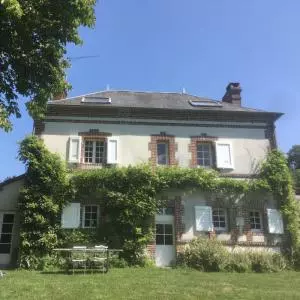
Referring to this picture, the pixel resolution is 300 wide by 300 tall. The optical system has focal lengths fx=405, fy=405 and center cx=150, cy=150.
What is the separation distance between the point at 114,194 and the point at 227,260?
458 centimetres

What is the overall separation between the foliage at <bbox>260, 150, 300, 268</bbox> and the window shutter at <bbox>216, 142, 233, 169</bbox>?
1361 mm

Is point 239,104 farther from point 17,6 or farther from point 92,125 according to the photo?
point 17,6

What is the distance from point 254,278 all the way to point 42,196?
25.5 feet

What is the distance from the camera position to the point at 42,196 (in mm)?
14539

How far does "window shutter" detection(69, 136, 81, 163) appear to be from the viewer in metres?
15.9

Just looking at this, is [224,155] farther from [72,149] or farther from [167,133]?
[72,149]

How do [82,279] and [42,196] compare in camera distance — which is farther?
[42,196]

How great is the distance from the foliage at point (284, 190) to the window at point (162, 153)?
12.7 feet

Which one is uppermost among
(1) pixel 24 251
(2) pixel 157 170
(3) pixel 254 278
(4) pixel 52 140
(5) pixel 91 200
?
(4) pixel 52 140

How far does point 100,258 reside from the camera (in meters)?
11.5

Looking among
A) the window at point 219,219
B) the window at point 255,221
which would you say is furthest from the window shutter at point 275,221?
the window at point 219,219

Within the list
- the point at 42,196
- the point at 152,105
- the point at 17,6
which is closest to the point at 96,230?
the point at 42,196

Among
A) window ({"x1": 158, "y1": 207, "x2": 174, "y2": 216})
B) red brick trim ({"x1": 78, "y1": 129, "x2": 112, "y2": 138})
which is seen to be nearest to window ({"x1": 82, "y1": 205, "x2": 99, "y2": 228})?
window ({"x1": 158, "y1": 207, "x2": 174, "y2": 216})

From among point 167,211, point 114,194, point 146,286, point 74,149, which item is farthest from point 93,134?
point 146,286
